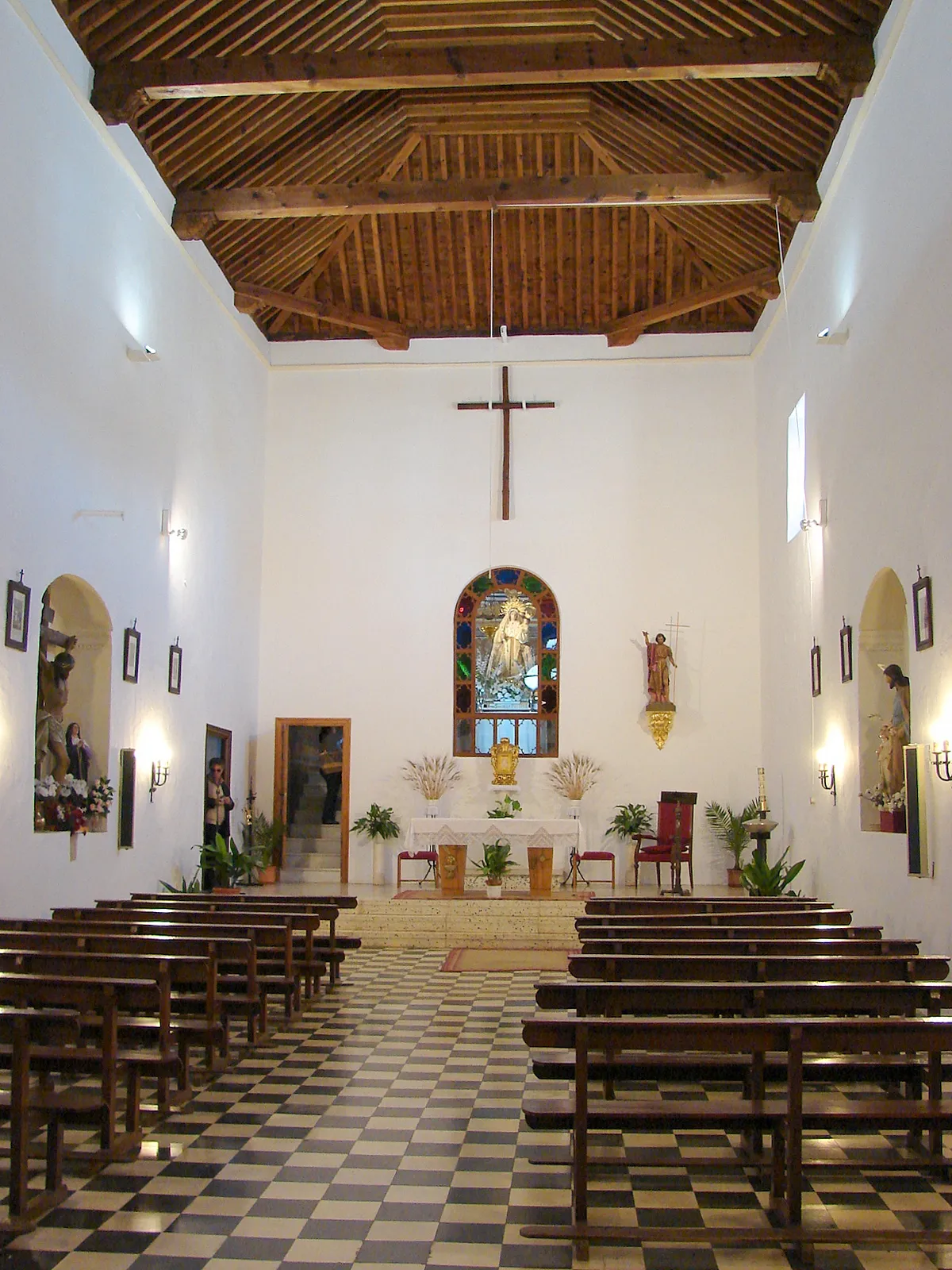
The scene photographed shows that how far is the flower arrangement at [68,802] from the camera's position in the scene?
972cm

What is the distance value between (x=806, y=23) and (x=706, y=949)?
8134mm

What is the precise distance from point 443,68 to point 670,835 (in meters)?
8.67

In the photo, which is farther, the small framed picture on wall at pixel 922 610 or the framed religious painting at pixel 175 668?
the framed religious painting at pixel 175 668

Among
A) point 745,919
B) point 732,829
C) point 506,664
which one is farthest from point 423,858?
point 745,919

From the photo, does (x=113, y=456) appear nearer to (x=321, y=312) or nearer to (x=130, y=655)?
(x=130, y=655)

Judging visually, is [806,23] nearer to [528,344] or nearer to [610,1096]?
[528,344]

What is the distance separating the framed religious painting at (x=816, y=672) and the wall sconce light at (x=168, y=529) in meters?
6.74

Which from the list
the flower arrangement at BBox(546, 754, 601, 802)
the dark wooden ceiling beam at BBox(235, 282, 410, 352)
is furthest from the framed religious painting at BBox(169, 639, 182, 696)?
the flower arrangement at BBox(546, 754, 601, 802)

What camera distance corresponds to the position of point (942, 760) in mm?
8367

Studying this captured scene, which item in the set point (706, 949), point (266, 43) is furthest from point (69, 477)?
point (706, 949)

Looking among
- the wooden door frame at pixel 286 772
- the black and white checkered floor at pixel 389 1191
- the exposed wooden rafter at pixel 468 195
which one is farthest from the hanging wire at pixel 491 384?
the black and white checkered floor at pixel 389 1191

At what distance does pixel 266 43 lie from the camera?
36.3 ft

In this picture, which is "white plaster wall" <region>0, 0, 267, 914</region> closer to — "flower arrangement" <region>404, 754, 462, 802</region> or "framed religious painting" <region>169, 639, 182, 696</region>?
"framed religious painting" <region>169, 639, 182, 696</region>

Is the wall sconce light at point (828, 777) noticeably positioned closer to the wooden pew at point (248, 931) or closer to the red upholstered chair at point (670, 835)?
the red upholstered chair at point (670, 835)
